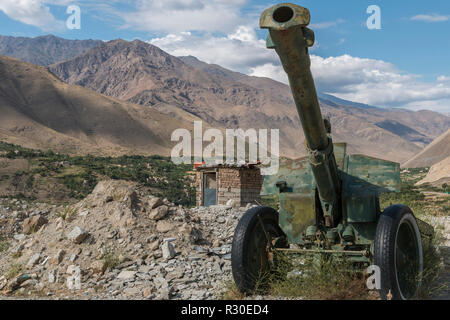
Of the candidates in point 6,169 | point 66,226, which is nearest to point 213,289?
point 66,226

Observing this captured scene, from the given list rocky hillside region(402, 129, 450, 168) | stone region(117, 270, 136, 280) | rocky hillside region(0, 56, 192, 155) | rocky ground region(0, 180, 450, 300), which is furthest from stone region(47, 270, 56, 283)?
rocky hillside region(402, 129, 450, 168)

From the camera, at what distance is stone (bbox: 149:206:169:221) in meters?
9.81

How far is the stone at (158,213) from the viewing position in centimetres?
981

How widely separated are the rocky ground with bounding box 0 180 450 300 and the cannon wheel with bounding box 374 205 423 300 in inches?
74.5

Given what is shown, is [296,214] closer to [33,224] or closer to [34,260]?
[34,260]

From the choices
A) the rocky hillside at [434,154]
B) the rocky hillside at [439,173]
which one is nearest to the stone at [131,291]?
the rocky hillside at [439,173]

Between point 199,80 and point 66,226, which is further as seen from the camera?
point 199,80

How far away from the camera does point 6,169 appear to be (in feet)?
129

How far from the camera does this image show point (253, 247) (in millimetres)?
A: 6035

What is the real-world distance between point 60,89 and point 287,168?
10007cm

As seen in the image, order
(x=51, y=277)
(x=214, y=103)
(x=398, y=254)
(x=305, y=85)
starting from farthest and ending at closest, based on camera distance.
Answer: (x=214, y=103) < (x=51, y=277) < (x=398, y=254) < (x=305, y=85)

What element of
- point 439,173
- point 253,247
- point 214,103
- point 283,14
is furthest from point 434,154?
point 283,14

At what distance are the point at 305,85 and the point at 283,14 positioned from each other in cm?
86

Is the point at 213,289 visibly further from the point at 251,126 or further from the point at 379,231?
the point at 251,126
